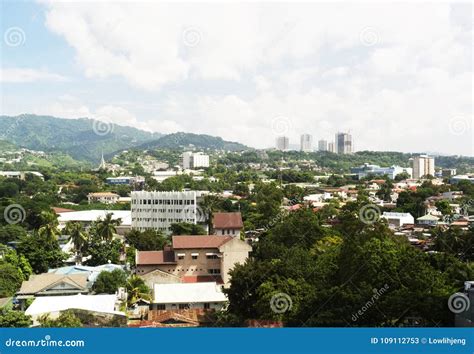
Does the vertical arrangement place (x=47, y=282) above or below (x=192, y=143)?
below

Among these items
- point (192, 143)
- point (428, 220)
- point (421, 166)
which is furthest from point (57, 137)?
point (428, 220)

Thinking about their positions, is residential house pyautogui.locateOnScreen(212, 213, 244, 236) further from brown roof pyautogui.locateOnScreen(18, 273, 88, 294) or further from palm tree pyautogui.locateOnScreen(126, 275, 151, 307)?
brown roof pyautogui.locateOnScreen(18, 273, 88, 294)

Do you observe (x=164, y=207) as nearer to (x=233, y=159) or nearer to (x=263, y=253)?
(x=263, y=253)

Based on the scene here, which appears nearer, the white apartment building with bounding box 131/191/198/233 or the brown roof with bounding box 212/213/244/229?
the brown roof with bounding box 212/213/244/229

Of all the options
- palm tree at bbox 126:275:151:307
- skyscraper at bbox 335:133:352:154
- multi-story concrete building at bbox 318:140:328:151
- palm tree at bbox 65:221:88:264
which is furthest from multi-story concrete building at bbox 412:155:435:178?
palm tree at bbox 126:275:151:307

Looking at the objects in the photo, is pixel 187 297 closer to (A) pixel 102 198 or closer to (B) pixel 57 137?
(A) pixel 102 198

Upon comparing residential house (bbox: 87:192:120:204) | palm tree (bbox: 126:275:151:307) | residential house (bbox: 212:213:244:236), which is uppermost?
residential house (bbox: 87:192:120:204)

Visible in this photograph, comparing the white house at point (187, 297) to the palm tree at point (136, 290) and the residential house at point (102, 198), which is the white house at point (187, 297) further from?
the residential house at point (102, 198)
